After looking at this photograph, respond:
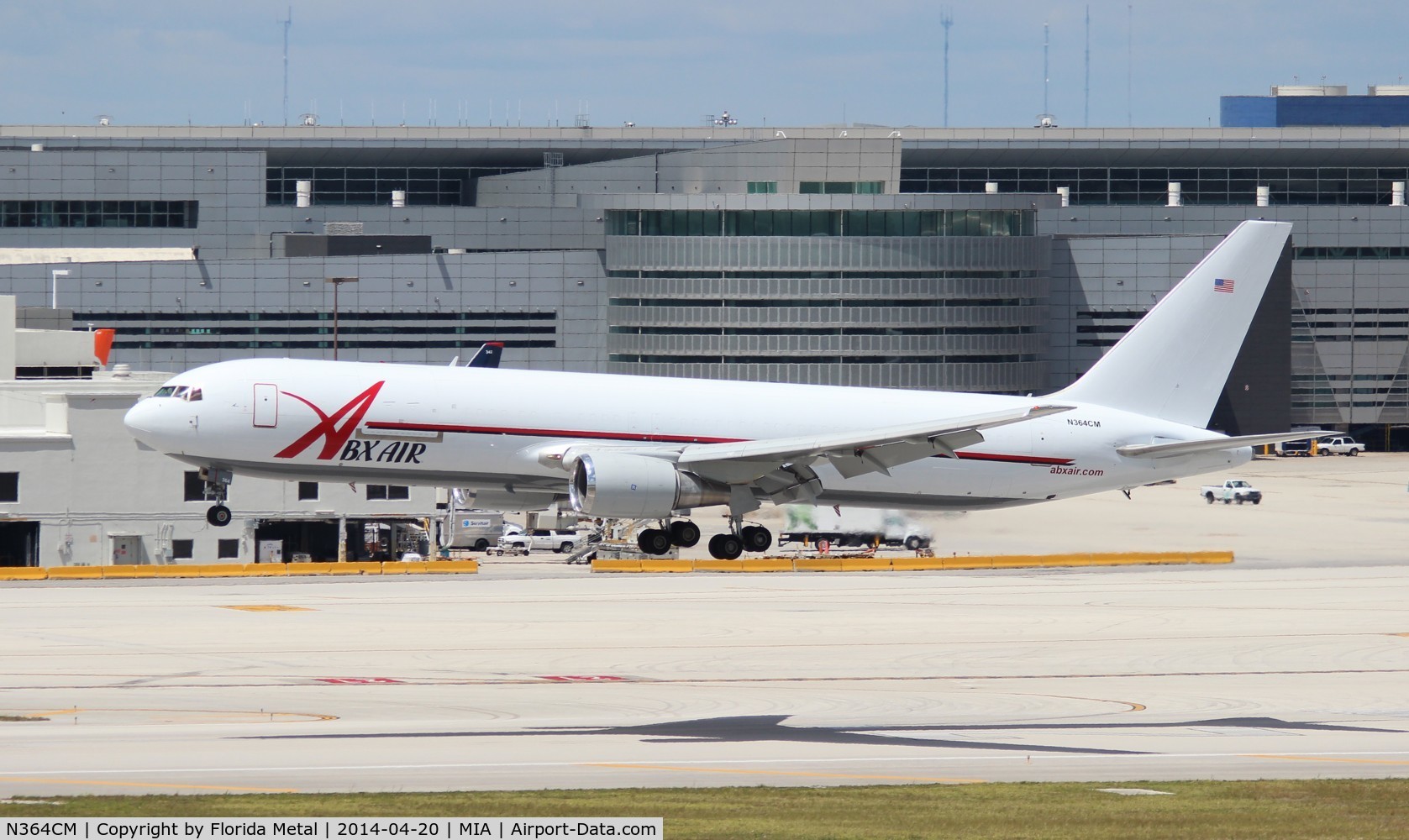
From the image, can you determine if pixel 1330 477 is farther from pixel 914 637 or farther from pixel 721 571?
pixel 914 637

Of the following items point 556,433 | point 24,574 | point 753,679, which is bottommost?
point 753,679

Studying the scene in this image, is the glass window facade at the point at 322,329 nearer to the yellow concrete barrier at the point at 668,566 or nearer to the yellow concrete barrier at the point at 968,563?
the yellow concrete barrier at the point at 668,566

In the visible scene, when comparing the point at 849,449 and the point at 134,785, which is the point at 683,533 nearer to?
the point at 849,449

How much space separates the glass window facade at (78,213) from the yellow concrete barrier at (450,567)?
107m

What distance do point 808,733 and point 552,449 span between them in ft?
46.5

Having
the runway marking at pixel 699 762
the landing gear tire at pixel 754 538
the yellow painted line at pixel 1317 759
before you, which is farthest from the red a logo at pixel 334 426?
the yellow painted line at pixel 1317 759

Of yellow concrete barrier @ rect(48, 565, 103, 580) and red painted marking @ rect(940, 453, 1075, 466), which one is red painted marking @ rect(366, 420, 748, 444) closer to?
red painted marking @ rect(940, 453, 1075, 466)

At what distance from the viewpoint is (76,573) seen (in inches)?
3317

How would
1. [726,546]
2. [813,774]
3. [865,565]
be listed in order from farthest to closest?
[865,565], [726,546], [813,774]

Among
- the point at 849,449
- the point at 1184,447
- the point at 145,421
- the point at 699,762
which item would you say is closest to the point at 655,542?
the point at 849,449

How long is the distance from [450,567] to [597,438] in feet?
110

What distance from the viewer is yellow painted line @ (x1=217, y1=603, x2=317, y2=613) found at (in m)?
73.1

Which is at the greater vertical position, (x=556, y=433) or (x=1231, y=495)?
(x=556, y=433)

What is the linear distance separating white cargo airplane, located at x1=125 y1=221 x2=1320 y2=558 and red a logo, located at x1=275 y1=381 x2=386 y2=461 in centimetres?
5
